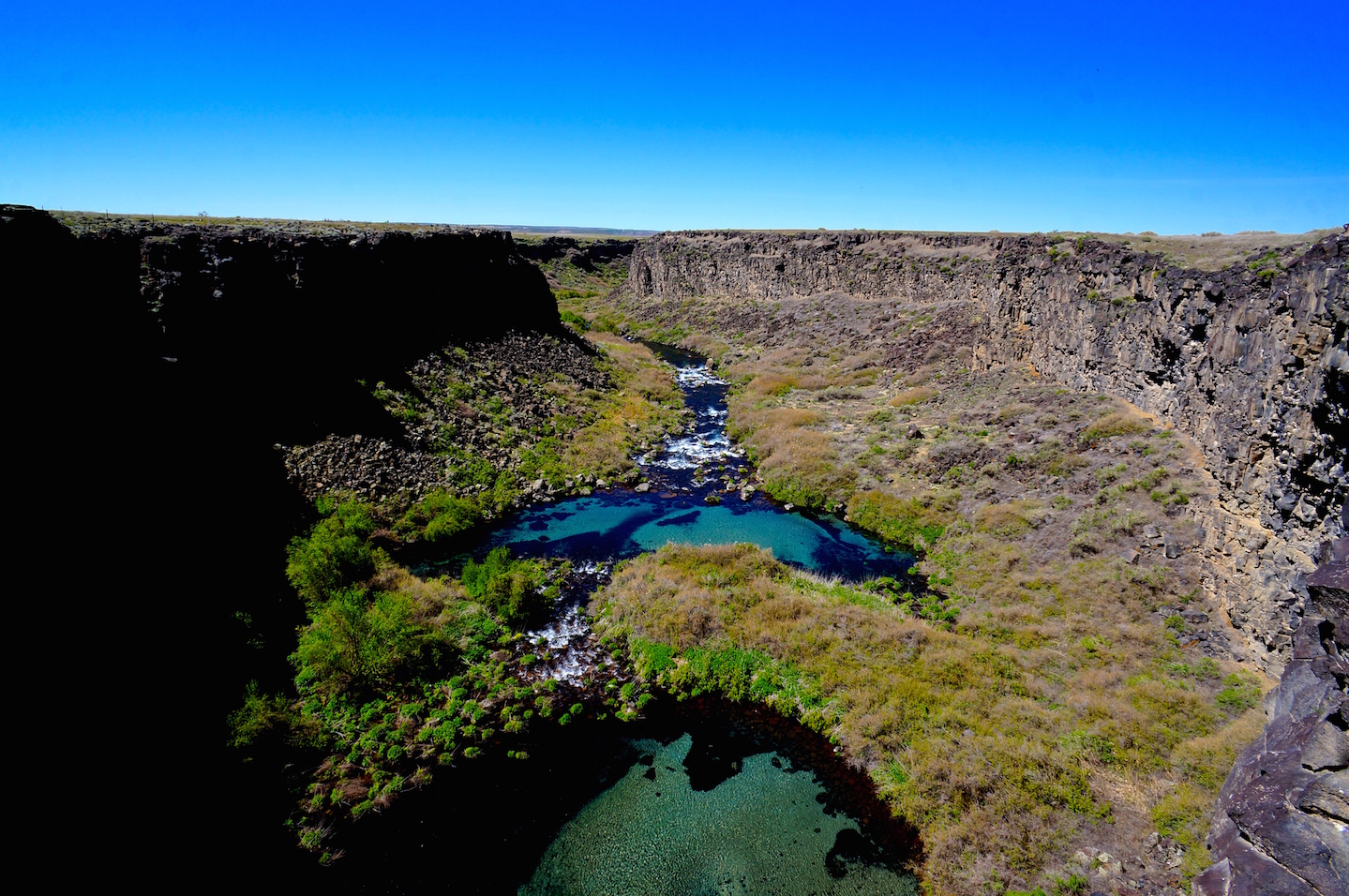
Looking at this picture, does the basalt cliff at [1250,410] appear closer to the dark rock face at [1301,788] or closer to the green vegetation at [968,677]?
the dark rock face at [1301,788]

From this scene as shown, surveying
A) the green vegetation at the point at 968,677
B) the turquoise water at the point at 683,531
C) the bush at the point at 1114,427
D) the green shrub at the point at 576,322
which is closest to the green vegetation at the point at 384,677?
the turquoise water at the point at 683,531

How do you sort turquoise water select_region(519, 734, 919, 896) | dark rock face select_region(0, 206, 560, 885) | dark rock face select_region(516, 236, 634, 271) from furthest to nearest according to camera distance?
dark rock face select_region(516, 236, 634, 271)
turquoise water select_region(519, 734, 919, 896)
dark rock face select_region(0, 206, 560, 885)

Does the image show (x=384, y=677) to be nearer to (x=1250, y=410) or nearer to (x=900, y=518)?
(x=900, y=518)

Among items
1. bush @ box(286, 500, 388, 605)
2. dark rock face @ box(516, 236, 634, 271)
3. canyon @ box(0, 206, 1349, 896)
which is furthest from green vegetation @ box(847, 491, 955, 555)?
dark rock face @ box(516, 236, 634, 271)

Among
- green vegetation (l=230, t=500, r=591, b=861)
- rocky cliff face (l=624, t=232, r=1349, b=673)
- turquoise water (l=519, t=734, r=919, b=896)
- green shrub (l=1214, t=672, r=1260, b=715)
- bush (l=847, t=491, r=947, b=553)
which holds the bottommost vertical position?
turquoise water (l=519, t=734, r=919, b=896)

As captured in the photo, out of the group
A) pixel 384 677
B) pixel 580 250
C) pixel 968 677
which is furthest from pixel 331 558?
pixel 580 250

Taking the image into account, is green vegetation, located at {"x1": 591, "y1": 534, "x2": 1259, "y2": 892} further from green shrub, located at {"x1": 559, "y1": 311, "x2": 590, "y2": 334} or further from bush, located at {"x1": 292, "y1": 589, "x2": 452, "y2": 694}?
green shrub, located at {"x1": 559, "y1": 311, "x2": 590, "y2": 334}
